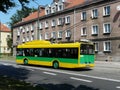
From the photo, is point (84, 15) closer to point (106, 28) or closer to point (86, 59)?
point (106, 28)

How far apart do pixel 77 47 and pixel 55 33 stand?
33.9 m

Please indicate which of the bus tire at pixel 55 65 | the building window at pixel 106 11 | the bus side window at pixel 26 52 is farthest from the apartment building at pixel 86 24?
the bus tire at pixel 55 65

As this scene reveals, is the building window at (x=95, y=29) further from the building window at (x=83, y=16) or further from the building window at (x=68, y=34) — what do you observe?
the building window at (x=68, y=34)

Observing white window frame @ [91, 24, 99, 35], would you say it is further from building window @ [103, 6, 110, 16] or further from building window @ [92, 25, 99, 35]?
building window @ [103, 6, 110, 16]

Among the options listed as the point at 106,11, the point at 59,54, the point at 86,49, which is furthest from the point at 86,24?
the point at 86,49

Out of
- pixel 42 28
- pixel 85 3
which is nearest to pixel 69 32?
pixel 85 3

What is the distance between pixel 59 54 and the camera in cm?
2767

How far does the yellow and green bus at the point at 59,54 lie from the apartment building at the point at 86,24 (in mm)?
12835

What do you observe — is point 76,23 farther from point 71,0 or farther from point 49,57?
point 49,57

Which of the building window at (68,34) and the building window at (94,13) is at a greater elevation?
the building window at (94,13)

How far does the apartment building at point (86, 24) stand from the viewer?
44375mm

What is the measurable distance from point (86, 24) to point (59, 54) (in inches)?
925

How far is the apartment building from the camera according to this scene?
44.4 meters

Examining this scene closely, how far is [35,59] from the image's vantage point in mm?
31156
